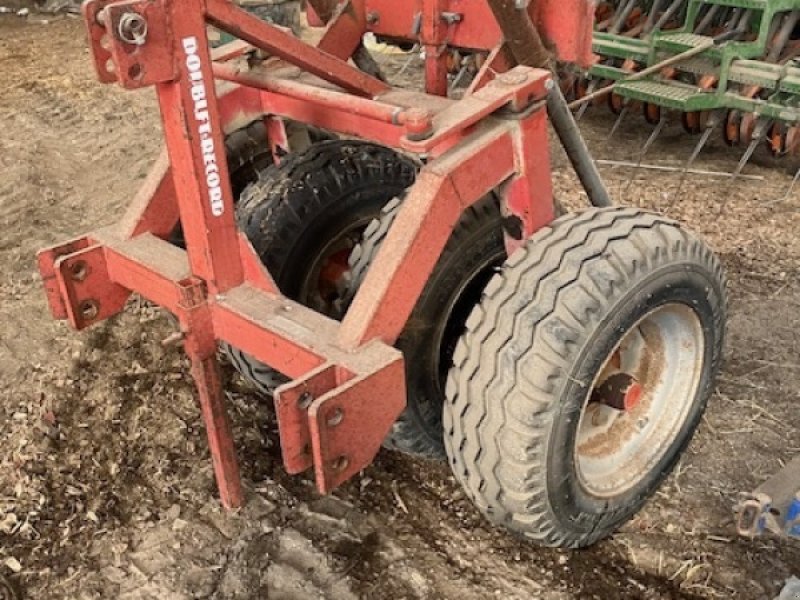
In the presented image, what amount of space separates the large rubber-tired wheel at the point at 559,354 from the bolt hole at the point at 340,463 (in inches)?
13.9

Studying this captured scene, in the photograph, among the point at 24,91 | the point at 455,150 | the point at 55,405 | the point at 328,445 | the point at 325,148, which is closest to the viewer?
the point at 328,445

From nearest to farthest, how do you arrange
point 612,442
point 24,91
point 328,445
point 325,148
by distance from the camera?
point 328,445
point 612,442
point 325,148
point 24,91

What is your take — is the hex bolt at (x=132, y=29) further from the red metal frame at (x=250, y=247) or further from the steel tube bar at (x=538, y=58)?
the steel tube bar at (x=538, y=58)

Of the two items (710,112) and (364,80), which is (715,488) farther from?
(710,112)

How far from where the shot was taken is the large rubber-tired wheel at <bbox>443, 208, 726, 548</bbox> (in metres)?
2.31

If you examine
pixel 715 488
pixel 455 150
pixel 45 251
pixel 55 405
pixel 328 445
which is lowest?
pixel 715 488

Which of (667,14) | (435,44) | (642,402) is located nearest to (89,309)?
(435,44)

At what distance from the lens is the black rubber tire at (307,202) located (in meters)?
3.05

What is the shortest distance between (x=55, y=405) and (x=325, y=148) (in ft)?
4.49

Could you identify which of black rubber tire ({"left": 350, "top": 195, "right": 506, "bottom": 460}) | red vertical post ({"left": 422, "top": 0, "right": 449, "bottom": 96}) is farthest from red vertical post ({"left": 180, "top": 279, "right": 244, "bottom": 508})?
red vertical post ({"left": 422, "top": 0, "right": 449, "bottom": 96})

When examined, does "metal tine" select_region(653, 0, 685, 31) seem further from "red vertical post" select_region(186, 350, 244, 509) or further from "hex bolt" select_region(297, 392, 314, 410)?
"hex bolt" select_region(297, 392, 314, 410)

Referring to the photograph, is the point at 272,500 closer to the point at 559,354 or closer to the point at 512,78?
the point at 559,354

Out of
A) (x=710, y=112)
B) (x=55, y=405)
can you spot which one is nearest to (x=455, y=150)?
(x=55, y=405)

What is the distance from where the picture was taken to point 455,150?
2354 mm
